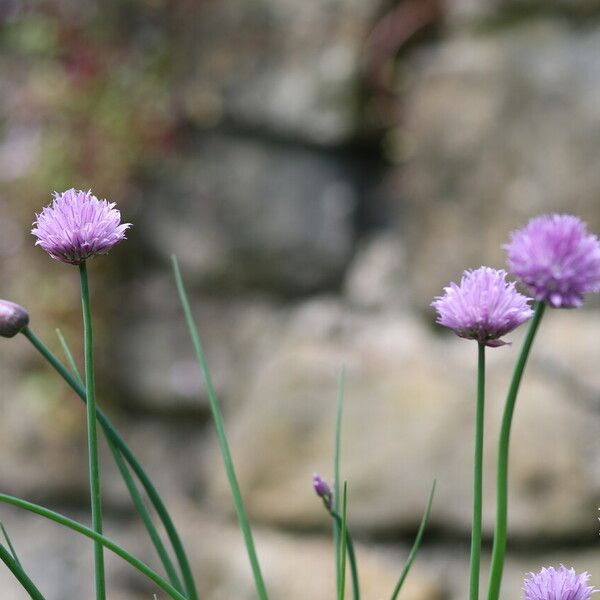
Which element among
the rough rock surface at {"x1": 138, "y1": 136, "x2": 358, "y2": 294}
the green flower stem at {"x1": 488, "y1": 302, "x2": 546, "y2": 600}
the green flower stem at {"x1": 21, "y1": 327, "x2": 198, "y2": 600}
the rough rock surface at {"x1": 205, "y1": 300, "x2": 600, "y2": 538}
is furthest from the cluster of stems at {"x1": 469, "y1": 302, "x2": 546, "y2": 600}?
the rough rock surface at {"x1": 138, "y1": 136, "x2": 358, "y2": 294}

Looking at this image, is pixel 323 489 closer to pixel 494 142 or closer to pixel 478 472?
pixel 478 472

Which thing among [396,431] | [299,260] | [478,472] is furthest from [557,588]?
[299,260]

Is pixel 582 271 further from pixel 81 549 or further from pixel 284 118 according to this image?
pixel 81 549

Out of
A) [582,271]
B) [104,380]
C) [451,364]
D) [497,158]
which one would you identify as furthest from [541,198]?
[582,271]

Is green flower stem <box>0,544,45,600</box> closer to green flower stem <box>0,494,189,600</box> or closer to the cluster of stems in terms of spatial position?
green flower stem <box>0,494,189,600</box>

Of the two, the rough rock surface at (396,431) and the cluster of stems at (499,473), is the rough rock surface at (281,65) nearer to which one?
the rough rock surface at (396,431)

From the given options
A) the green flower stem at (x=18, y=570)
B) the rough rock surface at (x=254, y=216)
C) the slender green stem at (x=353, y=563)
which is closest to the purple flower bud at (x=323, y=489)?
the slender green stem at (x=353, y=563)
